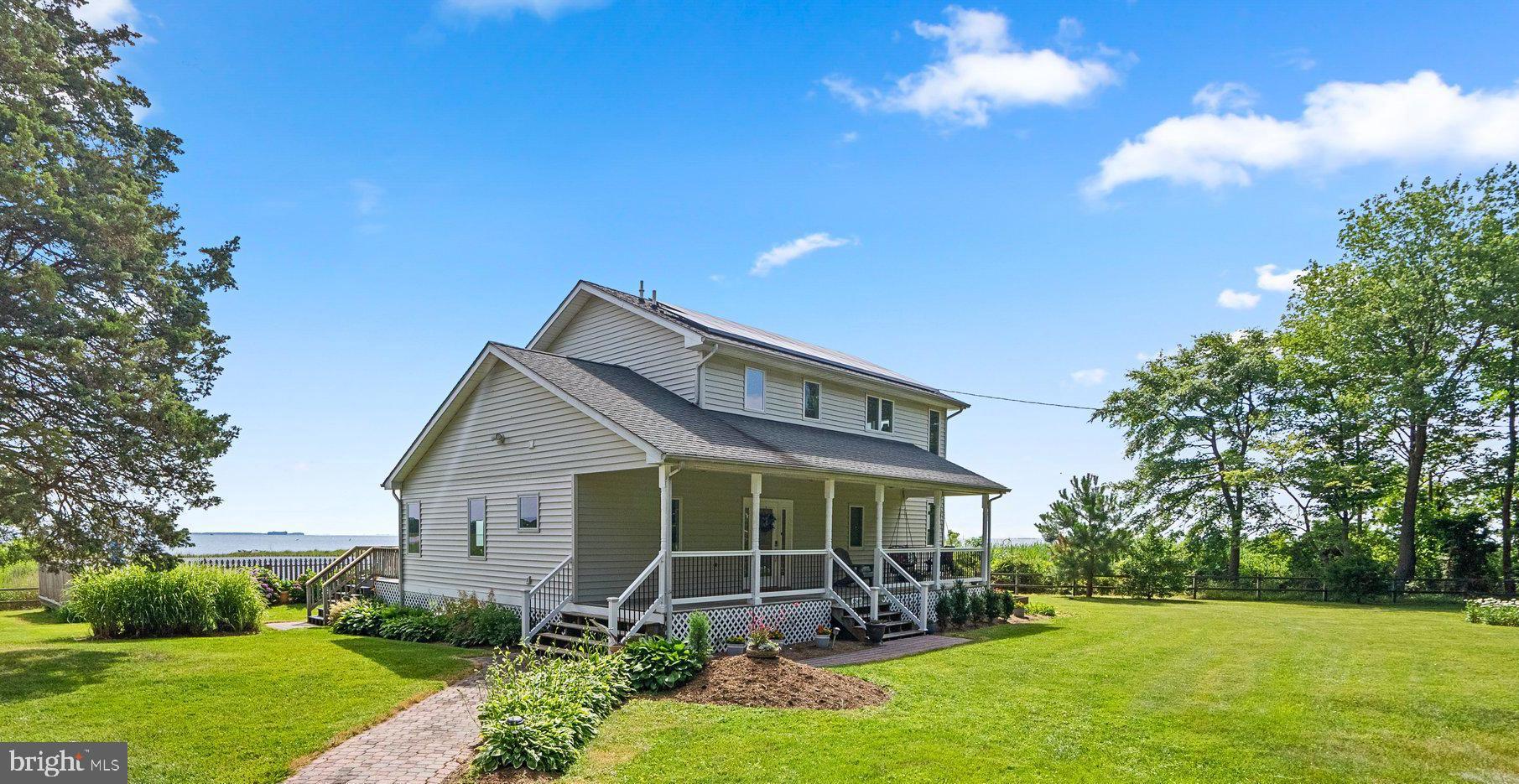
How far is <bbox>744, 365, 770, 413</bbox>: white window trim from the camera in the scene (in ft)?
61.7

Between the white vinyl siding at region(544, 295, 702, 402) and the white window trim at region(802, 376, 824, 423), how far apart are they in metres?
3.58

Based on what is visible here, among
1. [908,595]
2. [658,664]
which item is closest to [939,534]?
[908,595]

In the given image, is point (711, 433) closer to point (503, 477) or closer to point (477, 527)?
point (503, 477)

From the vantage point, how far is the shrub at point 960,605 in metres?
18.8

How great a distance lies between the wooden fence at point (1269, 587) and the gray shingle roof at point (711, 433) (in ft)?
41.1

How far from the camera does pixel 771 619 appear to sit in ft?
48.4

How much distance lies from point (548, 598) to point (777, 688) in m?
6.61

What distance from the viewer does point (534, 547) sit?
1639 centimetres

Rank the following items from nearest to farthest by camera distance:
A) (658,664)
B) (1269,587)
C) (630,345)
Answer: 1. (658,664)
2. (630,345)
3. (1269,587)

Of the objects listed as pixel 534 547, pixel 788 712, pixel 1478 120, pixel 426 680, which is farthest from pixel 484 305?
pixel 1478 120

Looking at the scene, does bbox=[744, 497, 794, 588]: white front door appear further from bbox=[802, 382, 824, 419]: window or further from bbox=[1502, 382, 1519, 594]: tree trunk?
bbox=[1502, 382, 1519, 594]: tree trunk

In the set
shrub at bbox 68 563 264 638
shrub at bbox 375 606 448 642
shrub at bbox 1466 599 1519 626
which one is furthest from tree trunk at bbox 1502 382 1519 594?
shrub at bbox 68 563 264 638

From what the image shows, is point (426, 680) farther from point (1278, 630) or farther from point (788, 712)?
point (1278, 630)

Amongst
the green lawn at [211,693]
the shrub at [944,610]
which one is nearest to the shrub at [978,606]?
the shrub at [944,610]
